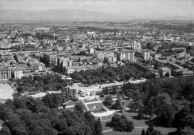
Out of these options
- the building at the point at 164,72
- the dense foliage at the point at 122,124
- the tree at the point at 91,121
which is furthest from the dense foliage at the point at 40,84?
the building at the point at 164,72

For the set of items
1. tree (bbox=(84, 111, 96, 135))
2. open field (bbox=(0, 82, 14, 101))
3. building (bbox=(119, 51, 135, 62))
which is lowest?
open field (bbox=(0, 82, 14, 101))

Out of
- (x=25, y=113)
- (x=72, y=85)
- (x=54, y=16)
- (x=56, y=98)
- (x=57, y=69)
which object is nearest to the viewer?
(x=25, y=113)

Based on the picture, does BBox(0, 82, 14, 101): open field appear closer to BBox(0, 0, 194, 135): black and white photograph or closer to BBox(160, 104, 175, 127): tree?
BBox(0, 0, 194, 135): black and white photograph

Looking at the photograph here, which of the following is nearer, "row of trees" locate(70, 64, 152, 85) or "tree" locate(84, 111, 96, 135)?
"tree" locate(84, 111, 96, 135)

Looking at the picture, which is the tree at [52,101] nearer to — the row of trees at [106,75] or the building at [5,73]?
the row of trees at [106,75]

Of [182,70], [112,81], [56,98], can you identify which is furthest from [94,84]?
[182,70]

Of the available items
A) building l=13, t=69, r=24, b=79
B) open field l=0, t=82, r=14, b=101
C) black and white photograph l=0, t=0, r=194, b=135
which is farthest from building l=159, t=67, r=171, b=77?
open field l=0, t=82, r=14, b=101

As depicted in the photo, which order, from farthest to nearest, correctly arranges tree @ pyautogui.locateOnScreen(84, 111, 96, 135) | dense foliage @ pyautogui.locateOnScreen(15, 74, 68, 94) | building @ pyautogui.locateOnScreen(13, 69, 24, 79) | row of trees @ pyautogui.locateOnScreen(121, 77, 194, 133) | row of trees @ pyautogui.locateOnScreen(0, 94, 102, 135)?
building @ pyautogui.locateOnScreen(13, 69, 24, 79)
dense foliage @ pyautogui.locateOnScreen(15, 74, 68, 94)
row of trees @ pyautogui.locateOnScreen(121, 77, 194, 133)
tree @ pyautogui.locateOnScreen(84, 111, 96, 135)
row of trees @ pyautogui.locateOnScreen(0, 94, 102, 135)

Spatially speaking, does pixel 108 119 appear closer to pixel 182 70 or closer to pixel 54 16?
pixel 182 70
